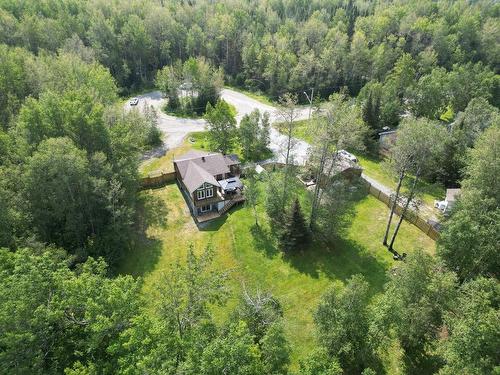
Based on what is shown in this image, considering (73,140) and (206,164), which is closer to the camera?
(73,140)

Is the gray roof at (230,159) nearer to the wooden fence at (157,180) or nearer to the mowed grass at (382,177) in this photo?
the wooden fence at (157,180)

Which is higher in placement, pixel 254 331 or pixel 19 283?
pixel 19 283

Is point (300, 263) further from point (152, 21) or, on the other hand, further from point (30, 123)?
point (152, 21)

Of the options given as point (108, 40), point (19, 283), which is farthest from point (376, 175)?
point (108, 40)

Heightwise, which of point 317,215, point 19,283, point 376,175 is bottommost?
point 376,175

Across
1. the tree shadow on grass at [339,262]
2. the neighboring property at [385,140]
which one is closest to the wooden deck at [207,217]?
the tree shadow on grass at [339,262]

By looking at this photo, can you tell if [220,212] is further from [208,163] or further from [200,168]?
[208,163]
